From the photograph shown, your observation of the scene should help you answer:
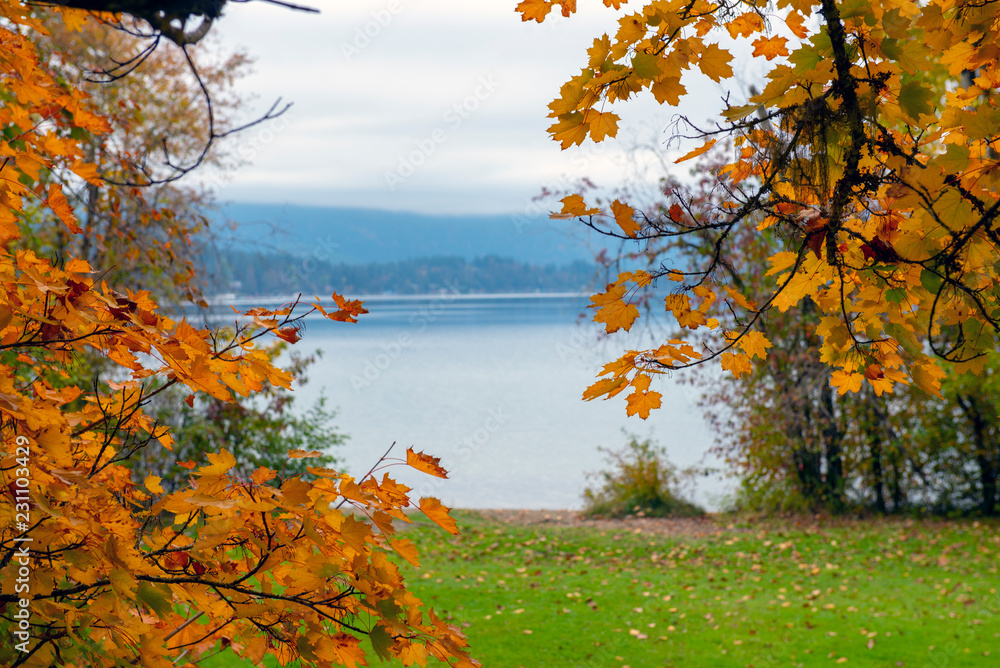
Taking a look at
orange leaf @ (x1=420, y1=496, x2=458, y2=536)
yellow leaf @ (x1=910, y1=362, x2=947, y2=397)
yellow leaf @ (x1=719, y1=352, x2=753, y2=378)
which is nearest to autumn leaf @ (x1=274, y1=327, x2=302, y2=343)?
orange leaf @ (x1=420, y1=496, x2=458, y2=536)

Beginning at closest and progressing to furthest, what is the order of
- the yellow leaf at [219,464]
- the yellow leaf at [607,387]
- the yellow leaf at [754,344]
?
the yellow leaf at [219,464]
the yellow leaf at [607,387]
the yellow leaf at [754,344]

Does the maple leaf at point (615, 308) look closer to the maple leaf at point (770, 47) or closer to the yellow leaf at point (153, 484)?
the maple leaf at point (770, 47)

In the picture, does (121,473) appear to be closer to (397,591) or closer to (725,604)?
(397,591)

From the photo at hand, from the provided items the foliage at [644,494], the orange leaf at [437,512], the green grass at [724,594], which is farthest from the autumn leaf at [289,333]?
the foliage at [644,494]

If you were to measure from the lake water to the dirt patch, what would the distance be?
1.74 metres

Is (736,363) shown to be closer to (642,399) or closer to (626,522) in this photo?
(642,399)

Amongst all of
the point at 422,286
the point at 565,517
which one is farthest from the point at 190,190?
the point at 422,286

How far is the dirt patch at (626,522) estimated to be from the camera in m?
10.4

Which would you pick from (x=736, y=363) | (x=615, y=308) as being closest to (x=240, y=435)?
(x=736, y=363)

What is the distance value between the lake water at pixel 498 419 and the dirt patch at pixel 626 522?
174 centimetres

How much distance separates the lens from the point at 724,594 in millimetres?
6809

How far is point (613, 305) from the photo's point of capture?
1.82 meters

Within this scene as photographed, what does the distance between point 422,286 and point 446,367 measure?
30.4 meters

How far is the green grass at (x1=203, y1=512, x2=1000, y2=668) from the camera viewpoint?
16.5 feet
